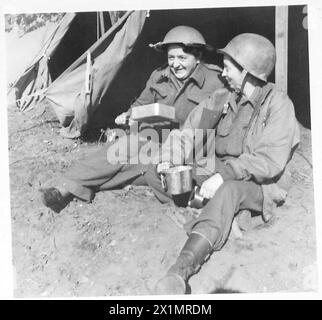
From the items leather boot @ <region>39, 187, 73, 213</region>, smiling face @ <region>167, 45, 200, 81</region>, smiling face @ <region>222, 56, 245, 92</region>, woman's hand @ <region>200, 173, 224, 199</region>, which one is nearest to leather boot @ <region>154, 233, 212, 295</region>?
woman's hand @ <region>200, 173, 224, 199</region>

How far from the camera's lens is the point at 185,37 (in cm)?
293

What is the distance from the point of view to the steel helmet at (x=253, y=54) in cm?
267

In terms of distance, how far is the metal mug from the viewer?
2.61 metres

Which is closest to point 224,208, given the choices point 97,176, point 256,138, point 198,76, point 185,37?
point 256,138

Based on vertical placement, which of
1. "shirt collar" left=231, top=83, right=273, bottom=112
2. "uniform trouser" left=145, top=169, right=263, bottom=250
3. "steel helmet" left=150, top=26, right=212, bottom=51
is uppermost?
"steel helmet" left=150, top=26, right=212, bottom=51

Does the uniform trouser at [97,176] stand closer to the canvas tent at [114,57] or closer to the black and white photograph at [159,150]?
the black and white photograph at [159,150]

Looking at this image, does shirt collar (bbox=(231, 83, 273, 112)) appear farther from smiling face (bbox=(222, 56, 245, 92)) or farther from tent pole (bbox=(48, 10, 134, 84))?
tent pole (bbox=(48, 10, 134, 84))

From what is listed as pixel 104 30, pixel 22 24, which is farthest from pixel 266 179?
pixel 22 24

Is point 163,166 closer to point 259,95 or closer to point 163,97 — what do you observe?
point 163,97

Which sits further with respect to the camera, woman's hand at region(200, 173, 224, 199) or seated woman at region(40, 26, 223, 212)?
seated woman at region(40, 26, 223, 212)

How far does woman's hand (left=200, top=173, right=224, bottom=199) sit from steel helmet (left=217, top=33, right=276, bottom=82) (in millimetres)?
580

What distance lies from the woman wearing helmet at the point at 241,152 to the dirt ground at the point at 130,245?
108 millimetres

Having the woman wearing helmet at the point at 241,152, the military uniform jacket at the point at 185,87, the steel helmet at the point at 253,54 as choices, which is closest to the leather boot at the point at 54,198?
the woman wearing helmet at the point at 241,152

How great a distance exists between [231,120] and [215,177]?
0.39 metres
